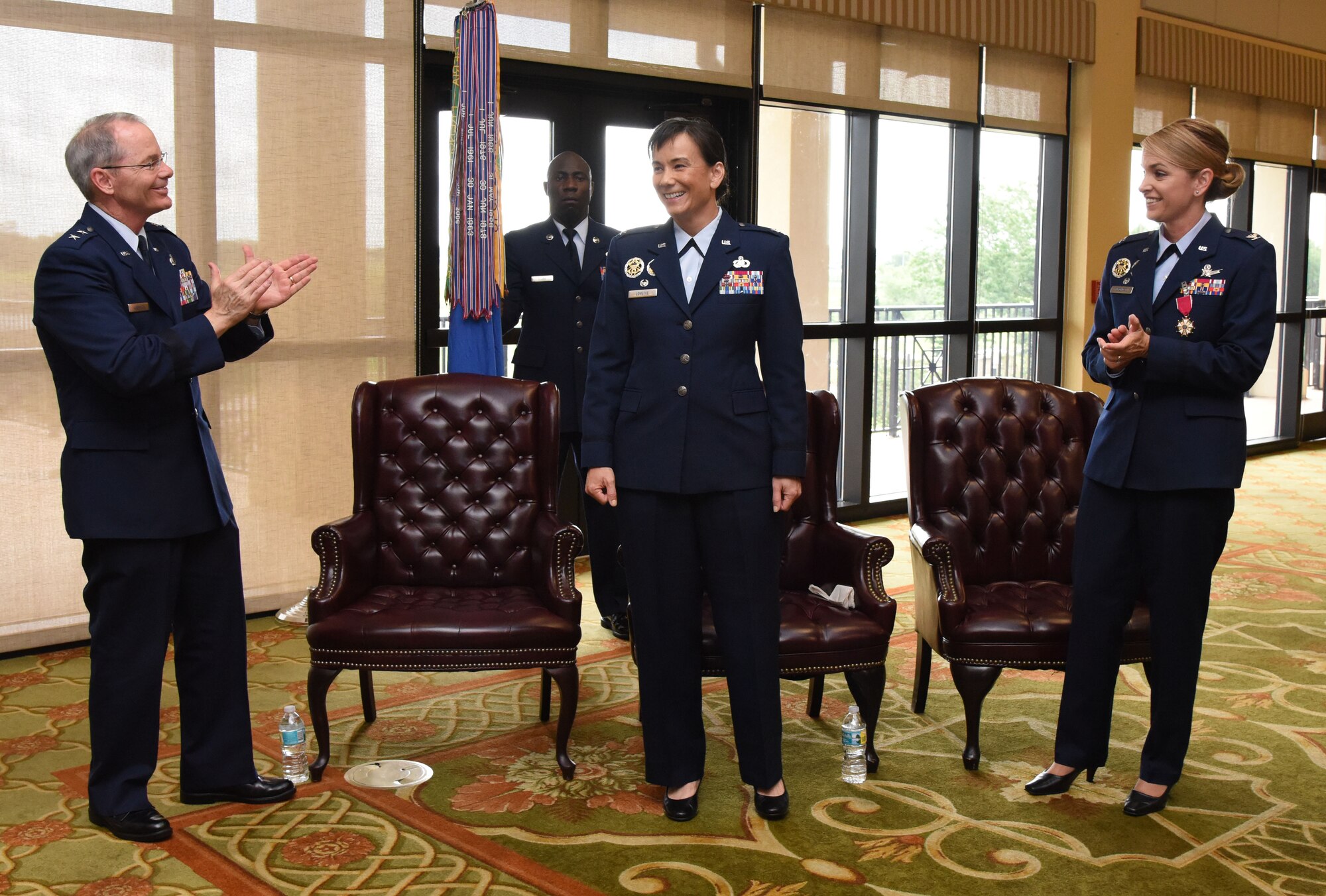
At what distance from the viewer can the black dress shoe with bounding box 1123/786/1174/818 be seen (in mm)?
3146

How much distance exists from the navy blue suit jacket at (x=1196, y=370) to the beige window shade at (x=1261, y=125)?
6.81 m

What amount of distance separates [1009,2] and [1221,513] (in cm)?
514

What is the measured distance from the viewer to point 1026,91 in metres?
7.83

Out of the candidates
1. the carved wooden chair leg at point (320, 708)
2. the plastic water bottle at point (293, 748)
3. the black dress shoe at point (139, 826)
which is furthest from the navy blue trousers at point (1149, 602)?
the black dress shoe at point (139, 826)

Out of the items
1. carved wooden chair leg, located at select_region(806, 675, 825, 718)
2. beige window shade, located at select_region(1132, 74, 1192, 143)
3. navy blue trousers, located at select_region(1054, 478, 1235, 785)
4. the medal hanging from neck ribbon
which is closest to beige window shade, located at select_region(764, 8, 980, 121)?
beige window shade, located at select_region(1132, 74, 1192, 143)

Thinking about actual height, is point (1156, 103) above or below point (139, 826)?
above

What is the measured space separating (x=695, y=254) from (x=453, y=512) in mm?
1250

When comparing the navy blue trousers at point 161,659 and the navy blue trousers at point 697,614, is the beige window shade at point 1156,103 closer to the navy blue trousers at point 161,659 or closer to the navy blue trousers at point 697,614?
the navy blue trousers at point 697,614

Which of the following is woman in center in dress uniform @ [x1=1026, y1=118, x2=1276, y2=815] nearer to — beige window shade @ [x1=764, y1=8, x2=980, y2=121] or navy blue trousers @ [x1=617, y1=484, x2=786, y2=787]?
navy blue trousers @ [x1=617, y1=484, x2=786, y2=787]

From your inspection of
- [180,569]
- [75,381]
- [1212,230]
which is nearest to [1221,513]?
[1212,230]

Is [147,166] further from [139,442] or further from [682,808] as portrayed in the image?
[682,808]

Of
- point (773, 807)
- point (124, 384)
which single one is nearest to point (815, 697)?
point (773, 807)

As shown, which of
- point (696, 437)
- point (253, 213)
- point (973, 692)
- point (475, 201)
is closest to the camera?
point (696, 437)

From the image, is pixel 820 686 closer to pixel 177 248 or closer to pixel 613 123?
pixel 177 248
